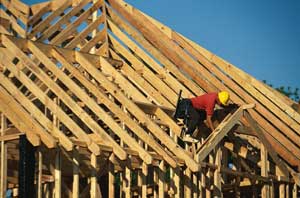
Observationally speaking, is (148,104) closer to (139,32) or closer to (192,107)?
(192,107)

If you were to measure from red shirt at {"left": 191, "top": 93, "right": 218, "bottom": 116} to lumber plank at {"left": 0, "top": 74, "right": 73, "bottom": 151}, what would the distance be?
3.59m

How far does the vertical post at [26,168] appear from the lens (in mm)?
12758

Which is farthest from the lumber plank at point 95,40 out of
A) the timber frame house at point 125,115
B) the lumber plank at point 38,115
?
the lumber plank at point 38,115

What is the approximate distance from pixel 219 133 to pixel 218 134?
54 mm

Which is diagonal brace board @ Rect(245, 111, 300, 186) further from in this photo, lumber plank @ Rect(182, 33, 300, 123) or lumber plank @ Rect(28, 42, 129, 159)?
lumber plank @ Rect(28, 42, 129, 159)

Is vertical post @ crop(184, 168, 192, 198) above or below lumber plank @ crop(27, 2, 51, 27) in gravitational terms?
below

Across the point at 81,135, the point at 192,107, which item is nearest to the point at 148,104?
the point at 192,107

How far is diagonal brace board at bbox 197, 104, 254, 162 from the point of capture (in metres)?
15.1

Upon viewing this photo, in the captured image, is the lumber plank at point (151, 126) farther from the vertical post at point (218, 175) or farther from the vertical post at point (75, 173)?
the vertical post at point (75, 173)

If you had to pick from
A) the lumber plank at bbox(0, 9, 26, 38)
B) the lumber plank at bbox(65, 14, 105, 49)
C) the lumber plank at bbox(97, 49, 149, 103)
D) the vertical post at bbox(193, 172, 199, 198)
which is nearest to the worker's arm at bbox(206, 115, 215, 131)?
the vertical post at bbox(193, 172, 199, 198)

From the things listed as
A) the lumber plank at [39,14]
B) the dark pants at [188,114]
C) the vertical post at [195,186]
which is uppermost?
the lumber plank at [39,14]

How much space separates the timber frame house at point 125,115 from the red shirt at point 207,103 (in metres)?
0.47

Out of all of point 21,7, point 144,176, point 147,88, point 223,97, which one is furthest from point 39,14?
point 144,176

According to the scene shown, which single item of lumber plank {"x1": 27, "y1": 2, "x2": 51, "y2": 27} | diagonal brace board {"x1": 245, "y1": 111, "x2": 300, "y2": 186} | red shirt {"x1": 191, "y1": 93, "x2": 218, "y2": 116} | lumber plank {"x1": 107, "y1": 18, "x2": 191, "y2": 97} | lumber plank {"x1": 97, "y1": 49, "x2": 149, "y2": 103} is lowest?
diagonal brace board {"x1": 245, "y1": 111, "x2": 300, "y2": 186}
